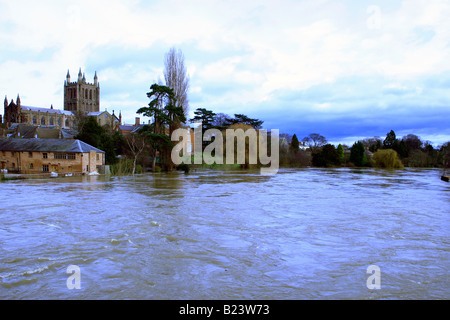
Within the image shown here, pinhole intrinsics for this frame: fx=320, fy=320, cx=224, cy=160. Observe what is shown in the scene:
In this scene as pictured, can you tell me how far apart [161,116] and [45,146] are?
10.2 metres

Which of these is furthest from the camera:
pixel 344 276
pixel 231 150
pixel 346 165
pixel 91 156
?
pixel 346 165

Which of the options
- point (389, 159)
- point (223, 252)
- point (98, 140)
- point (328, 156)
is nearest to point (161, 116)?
point (98, 140)

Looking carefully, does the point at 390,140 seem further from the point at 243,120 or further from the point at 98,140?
the point at 98,140

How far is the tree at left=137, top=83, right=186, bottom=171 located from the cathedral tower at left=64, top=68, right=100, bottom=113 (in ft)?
225

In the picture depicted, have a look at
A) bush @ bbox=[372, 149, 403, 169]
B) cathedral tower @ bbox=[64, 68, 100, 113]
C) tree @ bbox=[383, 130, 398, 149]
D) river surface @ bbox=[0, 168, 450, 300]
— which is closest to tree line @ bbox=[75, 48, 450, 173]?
bush @ bbox=[372, 149, 403, 169]

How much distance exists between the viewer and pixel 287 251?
571cm

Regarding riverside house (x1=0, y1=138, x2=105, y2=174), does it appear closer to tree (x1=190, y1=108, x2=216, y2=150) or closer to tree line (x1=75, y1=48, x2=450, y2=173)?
tree line (x1=75, y1=48, x2=450, y2=173)

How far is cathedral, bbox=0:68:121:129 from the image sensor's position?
70125 millimetres

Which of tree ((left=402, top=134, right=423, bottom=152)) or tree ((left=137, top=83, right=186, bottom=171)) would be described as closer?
tree ((left=137, top=83, right=186, bottom=171))

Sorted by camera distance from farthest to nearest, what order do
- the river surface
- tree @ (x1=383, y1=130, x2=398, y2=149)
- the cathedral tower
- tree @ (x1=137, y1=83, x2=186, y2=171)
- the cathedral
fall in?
the cathedral tower
the cathedral
tree @ (x1=383, y1=130, x2=398, y2=149)
tree @ (x1=137, y1=83, x2=186, y2=171)
the river surface

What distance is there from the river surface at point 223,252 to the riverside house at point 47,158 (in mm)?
17535

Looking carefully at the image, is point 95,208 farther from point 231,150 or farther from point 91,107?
point 91,107
